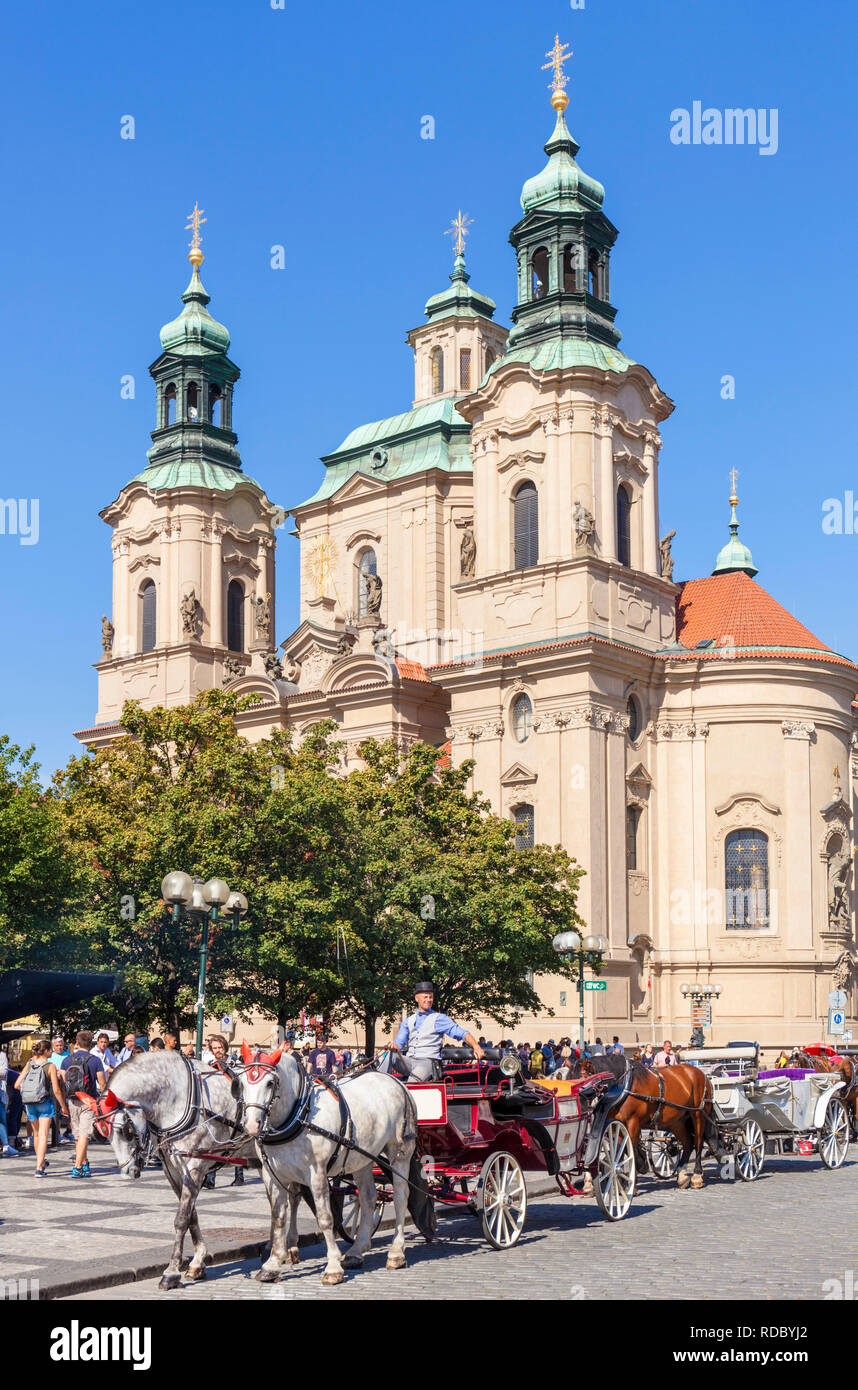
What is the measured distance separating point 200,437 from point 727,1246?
57403 millimetres

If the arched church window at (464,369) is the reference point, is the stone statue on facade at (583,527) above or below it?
below

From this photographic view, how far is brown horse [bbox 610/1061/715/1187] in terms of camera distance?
17.5m

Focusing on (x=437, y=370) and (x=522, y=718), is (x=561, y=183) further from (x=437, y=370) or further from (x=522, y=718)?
(x=522, y=718)

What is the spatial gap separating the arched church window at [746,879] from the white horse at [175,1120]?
40.6 meters

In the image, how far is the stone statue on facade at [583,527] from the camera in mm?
51219

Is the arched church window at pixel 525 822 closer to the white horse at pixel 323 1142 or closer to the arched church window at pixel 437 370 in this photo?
the arched church window at pixel 437 370

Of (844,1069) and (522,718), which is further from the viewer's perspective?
(522,718)

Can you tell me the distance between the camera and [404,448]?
64250 mm

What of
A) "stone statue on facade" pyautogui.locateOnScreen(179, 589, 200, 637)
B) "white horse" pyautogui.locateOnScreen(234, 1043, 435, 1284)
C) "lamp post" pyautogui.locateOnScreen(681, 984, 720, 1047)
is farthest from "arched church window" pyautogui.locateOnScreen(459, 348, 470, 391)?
"white horse" pyautogui.locateOnScreen(234, 1043, 435, 1284)

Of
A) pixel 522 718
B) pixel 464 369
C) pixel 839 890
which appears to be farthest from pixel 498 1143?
pixel 464 369

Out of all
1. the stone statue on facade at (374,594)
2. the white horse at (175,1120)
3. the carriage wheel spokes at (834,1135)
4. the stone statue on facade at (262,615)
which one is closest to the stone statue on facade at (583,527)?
the stone statue on facade at (374,594)

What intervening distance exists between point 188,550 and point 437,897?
32.2 m

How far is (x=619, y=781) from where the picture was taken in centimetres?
5069
